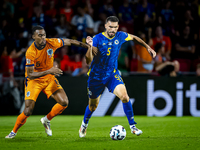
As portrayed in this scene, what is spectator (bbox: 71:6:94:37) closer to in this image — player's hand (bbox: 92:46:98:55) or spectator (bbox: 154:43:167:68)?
spectator (bbox: 154:43:167:68)

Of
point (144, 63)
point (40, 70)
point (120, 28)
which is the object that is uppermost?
point (120, 28)

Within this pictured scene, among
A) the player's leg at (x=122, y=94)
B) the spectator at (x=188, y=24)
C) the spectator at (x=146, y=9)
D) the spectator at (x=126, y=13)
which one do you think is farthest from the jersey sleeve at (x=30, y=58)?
the spectator at (x=188, y=24)

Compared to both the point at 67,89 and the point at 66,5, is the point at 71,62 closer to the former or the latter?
the point at 67,89

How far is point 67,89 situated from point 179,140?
6.26 meters

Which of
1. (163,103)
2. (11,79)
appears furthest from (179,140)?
(11,79)

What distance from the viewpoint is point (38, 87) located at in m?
6.89

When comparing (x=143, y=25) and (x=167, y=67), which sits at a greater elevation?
(x=143, y=25)

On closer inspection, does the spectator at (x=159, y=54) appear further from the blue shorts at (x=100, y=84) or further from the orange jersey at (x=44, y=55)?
the orange jersey at (x=44, y=55)

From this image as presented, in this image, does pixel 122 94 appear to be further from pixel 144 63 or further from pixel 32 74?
pixel 144 63

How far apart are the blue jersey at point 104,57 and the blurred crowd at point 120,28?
5.30 meters

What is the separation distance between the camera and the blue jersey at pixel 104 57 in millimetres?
Result: 6559

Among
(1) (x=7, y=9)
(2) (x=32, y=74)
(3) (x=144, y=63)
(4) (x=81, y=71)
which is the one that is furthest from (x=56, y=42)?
(1) (x=7, y=9)

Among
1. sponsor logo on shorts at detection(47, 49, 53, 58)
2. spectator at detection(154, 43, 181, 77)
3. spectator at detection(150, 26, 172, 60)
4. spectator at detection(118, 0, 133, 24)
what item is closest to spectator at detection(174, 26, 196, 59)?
spectator at detection(150, 26, 172, 60)

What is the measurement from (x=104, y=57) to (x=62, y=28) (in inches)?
276
